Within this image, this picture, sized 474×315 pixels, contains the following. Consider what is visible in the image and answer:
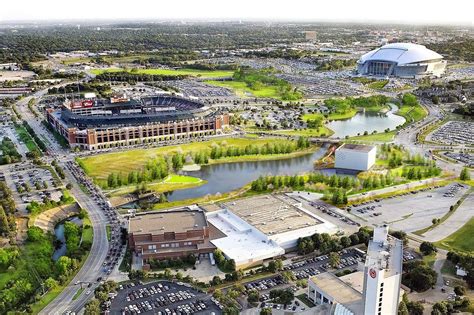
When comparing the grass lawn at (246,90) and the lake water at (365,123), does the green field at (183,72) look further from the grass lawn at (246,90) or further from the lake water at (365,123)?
the lake water at (365,123)

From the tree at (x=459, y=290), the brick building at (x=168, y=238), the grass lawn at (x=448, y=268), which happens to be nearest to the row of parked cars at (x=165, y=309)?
the brick building at (x=168, y=238)

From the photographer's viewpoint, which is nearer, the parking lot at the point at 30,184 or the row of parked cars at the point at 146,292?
the row of parked cars at the point at 146,292

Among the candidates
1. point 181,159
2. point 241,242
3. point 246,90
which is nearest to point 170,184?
point 181,159

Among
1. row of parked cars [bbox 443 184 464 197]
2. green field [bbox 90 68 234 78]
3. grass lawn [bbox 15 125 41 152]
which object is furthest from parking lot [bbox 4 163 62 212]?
green field [bbox 90 68 234 78]

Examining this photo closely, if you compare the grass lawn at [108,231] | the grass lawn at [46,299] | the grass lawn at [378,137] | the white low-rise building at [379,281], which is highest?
the white low-rise building at [379,281]

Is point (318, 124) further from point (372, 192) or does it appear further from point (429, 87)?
point (429, 87)

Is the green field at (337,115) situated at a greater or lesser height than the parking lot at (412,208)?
greater

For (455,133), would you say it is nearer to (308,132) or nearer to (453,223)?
(308,132)

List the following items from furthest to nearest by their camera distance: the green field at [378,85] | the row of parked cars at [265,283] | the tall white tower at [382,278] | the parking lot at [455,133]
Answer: the green field at [378,85] < the parking lot at [455,133] < the row of parked cars at [265,283] < the tall white tower at [382,278]
